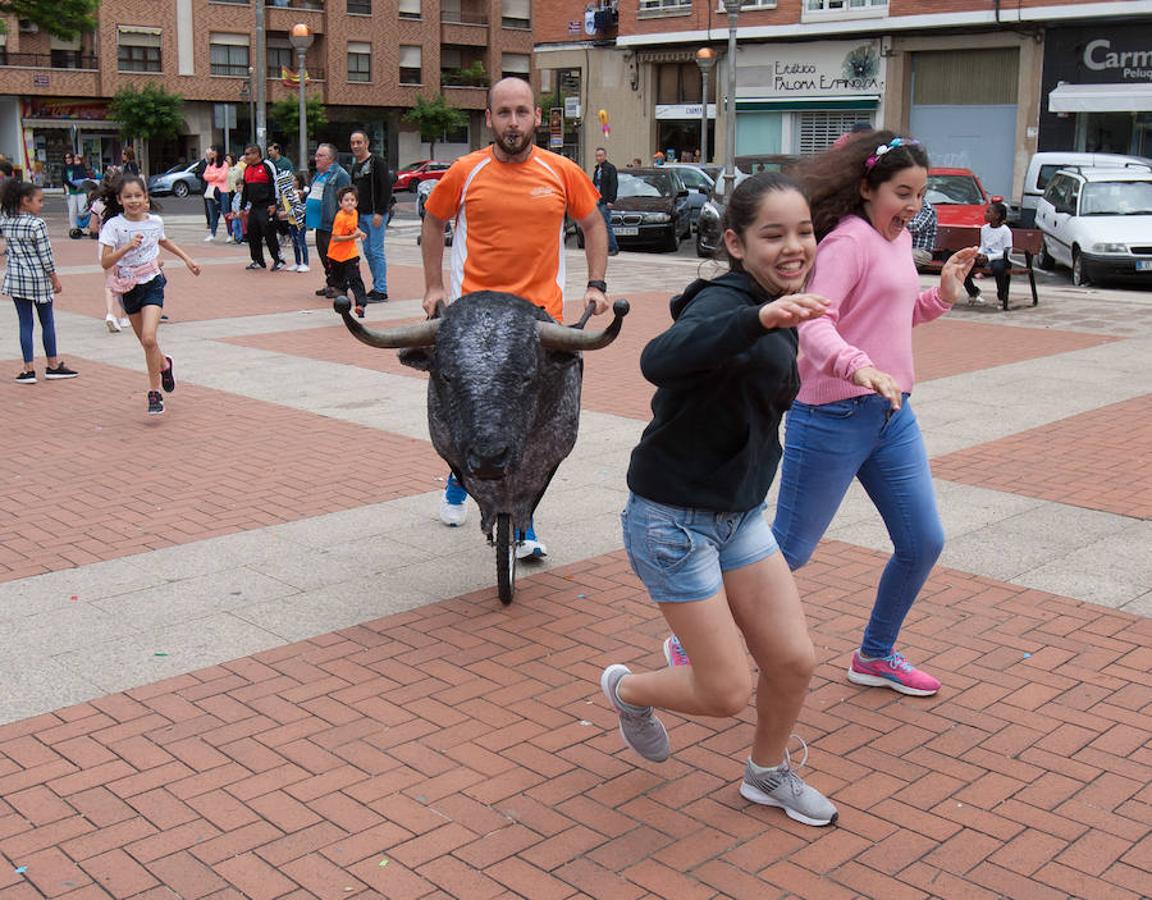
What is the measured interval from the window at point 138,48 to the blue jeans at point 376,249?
49224 mm

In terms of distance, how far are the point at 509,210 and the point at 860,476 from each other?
6.90 feet

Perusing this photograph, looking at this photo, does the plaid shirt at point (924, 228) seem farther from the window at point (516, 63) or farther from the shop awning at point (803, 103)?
the window at point (516, 63)

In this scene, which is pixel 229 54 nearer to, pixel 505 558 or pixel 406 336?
pixel 406 336

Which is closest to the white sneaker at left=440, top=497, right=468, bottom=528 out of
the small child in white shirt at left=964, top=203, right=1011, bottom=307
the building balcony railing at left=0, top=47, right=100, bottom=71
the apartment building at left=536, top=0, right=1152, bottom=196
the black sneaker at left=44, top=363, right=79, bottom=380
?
the black sneaker at left=44, top=363, right=79, bottom=380

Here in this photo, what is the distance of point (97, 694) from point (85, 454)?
161 inches

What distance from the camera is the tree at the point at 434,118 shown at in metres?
67.7

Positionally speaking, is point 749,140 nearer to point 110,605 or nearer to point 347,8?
point 347,8

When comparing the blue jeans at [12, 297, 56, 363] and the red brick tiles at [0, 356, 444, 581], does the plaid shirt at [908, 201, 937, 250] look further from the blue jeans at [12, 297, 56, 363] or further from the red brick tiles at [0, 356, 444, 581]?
the blue jeans at [12, 297, 56, 363]

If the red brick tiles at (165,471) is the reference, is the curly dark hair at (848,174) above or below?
above

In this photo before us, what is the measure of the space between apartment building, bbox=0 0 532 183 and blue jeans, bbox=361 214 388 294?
35731 mm

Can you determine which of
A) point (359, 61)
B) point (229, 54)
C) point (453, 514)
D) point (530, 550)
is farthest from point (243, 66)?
point (530, 550)

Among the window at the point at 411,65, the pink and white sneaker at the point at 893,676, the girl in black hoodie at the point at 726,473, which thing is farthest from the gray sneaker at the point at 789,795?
the window at the point at 411,65

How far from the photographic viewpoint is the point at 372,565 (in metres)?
6.34

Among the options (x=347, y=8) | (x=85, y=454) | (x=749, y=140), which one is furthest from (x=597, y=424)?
(x=347, y=8)
